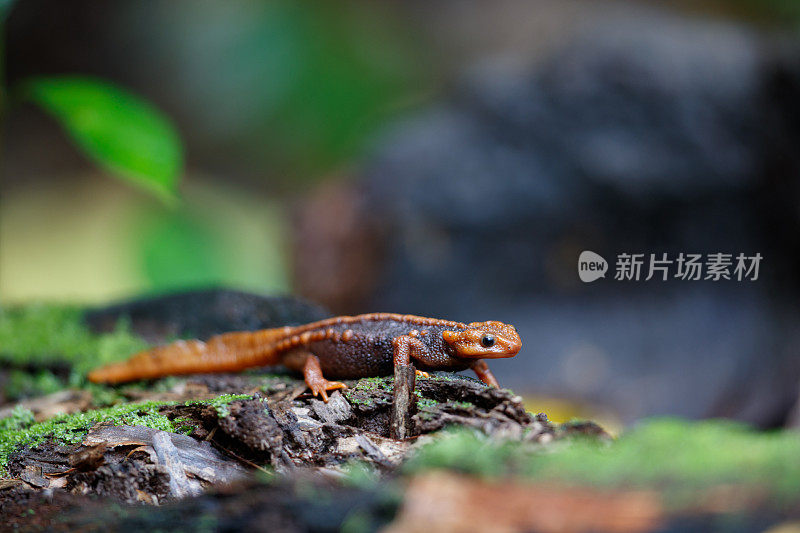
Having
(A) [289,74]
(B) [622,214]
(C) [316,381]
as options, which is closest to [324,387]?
(C) [316,381]

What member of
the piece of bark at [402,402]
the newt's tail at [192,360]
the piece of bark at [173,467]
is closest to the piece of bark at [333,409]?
the piece of bark at [402,402]

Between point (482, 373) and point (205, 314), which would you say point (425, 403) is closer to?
point (482, 373)

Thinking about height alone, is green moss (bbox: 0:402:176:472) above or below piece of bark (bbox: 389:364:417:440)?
below

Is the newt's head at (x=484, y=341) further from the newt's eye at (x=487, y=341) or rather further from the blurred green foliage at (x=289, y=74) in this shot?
the blurred green foliage at (x=289, y=74)

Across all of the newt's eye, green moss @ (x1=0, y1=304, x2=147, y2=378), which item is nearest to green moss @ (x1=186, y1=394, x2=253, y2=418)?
the newt's eye

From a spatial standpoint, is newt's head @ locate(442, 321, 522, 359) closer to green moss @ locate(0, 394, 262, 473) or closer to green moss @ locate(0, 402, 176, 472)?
green moss @ locate(0, 394, 262, 473)
